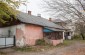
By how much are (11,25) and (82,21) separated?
12268 millimetres

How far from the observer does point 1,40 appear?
24.8m

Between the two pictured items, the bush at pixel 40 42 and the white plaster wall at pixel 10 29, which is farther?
the bush at pixel 40 42

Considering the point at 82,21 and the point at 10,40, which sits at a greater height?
the point at 82,21

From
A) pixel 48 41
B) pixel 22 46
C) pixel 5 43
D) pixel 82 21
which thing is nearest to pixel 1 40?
pixel 5 43

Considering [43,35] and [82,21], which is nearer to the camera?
[82,21]

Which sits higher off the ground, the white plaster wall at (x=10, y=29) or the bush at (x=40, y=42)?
the white plaster wall at (x=10, y=29)

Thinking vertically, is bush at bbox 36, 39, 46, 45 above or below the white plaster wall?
below

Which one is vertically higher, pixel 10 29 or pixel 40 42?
pixel 10 29

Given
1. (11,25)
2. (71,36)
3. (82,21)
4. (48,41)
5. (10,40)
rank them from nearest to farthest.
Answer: (82,21) < (10,40) < (11,25) < (48,41) < (71,36)

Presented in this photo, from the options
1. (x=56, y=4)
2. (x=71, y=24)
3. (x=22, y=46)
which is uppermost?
(x=56, y=4)

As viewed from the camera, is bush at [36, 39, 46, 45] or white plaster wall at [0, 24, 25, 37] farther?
bush at [36, 39, 46, 45]

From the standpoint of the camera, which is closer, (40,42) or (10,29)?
(10,29)

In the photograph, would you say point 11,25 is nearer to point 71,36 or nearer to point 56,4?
point 56,4

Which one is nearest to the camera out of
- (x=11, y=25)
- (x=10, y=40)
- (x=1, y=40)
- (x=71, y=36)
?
(x=1, y=40)
